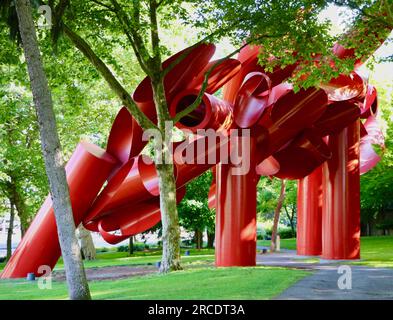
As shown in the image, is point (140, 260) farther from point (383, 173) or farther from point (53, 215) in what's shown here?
point (383, 173)

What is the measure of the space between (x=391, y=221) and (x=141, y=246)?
17732mm

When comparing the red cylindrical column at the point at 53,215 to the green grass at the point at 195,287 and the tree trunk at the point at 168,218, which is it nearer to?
the green grass at the point at 195,287

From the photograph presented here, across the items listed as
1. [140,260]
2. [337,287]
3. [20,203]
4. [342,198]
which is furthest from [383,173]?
[337,287]

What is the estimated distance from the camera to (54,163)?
9484 millimetres

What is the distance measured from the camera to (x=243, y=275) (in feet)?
40.1

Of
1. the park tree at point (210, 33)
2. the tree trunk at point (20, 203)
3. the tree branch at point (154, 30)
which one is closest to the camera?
the park tree at point (210, 33)

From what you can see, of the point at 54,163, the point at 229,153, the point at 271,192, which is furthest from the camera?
the point at 271,192

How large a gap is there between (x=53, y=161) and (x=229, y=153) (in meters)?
6.95

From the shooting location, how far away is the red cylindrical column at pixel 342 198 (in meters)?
18.0

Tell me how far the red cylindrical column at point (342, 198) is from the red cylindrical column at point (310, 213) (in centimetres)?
196

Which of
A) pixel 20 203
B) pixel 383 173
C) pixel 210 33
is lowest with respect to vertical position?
pixel 20 203

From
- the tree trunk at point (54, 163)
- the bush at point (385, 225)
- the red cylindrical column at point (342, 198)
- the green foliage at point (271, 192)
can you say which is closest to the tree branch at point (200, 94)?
the tree trunk at point (54, 163)
